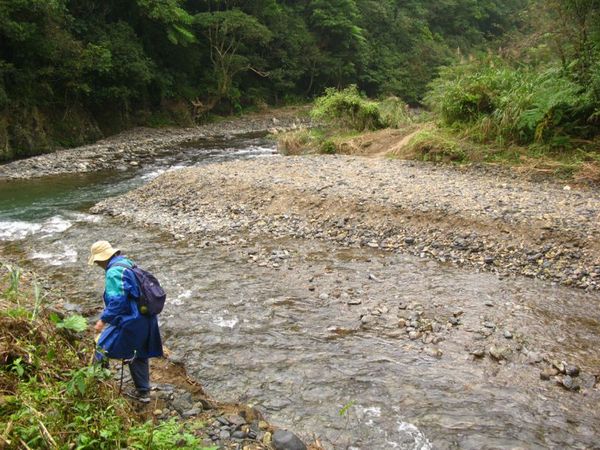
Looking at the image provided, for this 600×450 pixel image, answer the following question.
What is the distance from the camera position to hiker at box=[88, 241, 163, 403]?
4.06m

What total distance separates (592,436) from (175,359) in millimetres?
4233

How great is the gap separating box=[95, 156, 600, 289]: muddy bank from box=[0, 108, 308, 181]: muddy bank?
17.9 ft

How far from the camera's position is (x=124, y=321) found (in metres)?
4.12

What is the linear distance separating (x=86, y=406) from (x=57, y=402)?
0.20 m

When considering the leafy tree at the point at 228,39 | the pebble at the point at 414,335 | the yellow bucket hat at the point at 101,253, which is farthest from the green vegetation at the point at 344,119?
the leafy tree at the point at 228,39

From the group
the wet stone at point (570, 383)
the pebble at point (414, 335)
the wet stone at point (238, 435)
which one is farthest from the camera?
the pebble at point (414, 335)

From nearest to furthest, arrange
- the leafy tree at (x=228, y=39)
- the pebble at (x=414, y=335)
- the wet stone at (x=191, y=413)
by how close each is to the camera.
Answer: the wet stone at (x=191, y=413), the pebble at (x=414, y=335), the leafy tree at (x=228, y=39)

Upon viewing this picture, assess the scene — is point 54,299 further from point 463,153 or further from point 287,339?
point 463,153

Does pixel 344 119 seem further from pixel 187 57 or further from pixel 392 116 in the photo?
pixel 187 57

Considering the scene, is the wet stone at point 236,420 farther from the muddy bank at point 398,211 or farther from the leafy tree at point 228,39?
the leafy tree at point 228,39

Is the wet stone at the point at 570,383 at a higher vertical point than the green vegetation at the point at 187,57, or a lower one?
lower

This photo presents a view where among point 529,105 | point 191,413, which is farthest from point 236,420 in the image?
point 529,105

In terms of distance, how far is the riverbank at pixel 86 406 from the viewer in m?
3.12

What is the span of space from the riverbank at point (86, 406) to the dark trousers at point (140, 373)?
0.50 feet
